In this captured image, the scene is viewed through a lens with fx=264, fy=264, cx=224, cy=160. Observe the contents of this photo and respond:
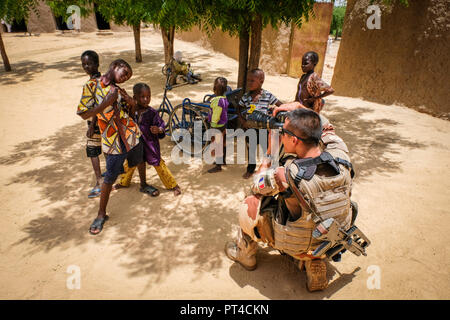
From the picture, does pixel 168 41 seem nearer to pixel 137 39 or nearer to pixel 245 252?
pixel 137 39

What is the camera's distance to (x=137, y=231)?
3.27 m

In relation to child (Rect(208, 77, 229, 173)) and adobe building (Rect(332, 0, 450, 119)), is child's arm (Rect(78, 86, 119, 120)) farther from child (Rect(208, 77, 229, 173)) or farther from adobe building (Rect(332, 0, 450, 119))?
adobe building (Rect(332, 0, 450, 119))

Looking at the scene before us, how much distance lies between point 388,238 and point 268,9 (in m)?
3.54

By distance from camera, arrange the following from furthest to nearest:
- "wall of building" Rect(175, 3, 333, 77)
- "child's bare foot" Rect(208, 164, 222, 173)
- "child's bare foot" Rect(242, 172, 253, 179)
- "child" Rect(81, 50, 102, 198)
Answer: "wall of building" Rect(175, 3, 333, 77) → "child's bare foot" Rect(208, 164, 222, 173) → "child's bare foot" Rect(242, 172, 253, 179) → "child" Rect(81, 50, 102, 198)

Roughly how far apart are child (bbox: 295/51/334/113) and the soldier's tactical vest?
92.0 inches

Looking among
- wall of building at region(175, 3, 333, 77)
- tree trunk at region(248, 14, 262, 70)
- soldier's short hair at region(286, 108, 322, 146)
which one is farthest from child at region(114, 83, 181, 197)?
wall of building at region(175, 3, 333, 77)

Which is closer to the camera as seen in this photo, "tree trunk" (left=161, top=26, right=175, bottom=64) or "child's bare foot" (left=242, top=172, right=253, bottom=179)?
"child's bare foot" (left=242, top=172, right=253, bottom=179)

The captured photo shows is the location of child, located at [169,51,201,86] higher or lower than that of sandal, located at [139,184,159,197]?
higher

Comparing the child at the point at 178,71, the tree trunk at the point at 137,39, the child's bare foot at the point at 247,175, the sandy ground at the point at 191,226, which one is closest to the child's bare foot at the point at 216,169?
the sandy ground at the point at 191,226

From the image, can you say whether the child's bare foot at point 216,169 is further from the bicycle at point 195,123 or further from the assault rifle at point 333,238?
the assault rifle at point 333,238

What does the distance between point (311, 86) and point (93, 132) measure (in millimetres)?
3371

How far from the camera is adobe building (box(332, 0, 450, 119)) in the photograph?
6352 mm


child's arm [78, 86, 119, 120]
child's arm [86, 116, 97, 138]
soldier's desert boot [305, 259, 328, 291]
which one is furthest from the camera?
child's arm [86, 116, 97, 138]
